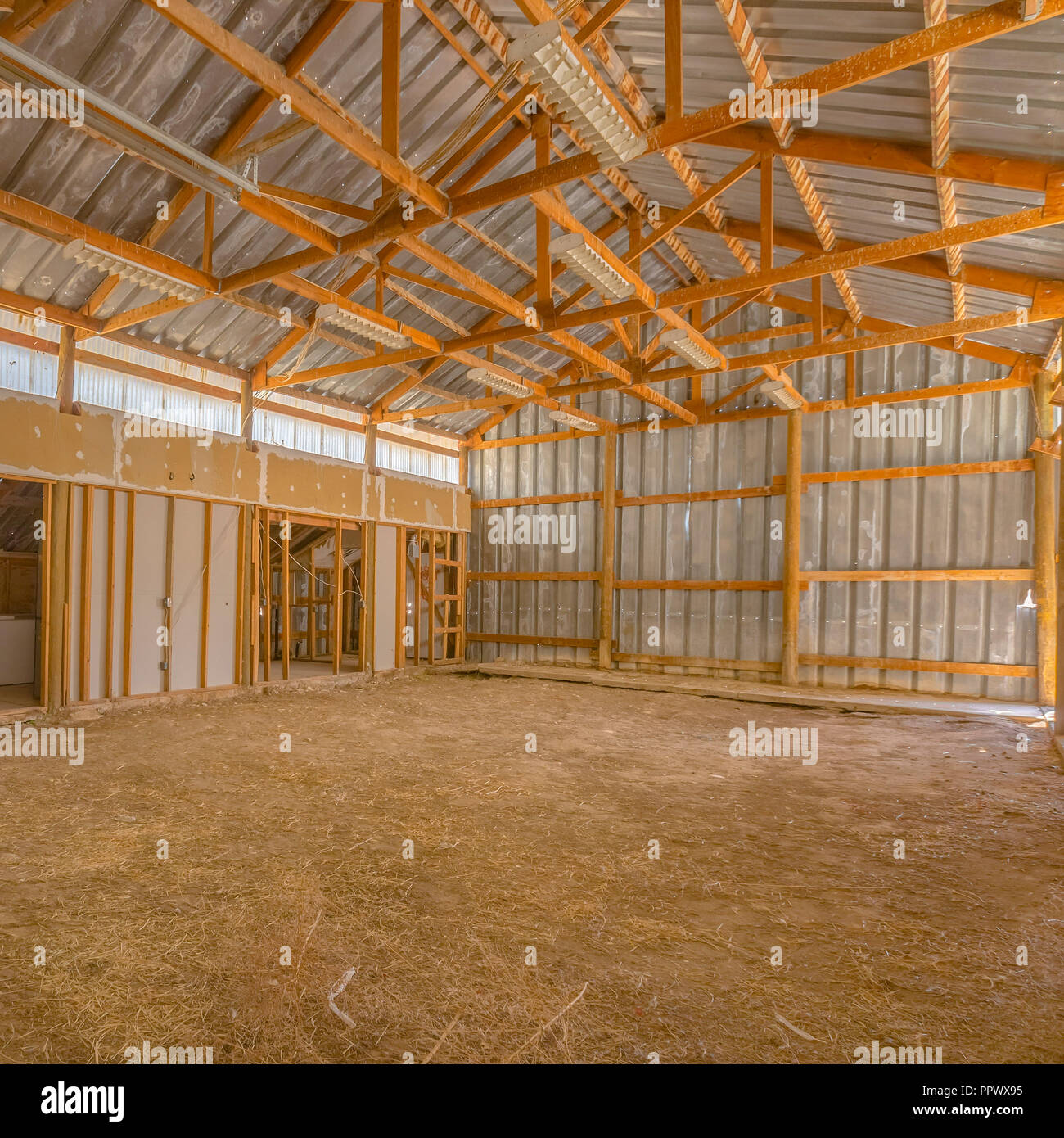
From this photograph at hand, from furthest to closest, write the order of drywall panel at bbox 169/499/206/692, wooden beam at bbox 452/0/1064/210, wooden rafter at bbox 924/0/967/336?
drywall panel at bbox 169/499/206/692 < wooden rafter at bbox 924/0/967/336 < wooden beam at bbox 452/0/1064/210

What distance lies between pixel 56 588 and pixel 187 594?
1.57 meters

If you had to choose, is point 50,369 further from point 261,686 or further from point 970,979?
point 970,979

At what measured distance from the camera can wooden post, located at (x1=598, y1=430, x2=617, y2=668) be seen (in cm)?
1240

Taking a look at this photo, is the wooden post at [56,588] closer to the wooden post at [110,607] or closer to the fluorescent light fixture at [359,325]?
the wooden post at [110,607]

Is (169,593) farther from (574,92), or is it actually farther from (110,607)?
(574,92)

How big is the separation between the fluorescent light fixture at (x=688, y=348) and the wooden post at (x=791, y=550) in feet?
8.89

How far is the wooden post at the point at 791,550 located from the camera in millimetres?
10531

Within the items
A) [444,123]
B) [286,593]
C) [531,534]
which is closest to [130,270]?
[444,123]

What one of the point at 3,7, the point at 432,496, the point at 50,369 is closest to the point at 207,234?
the point at 3,7

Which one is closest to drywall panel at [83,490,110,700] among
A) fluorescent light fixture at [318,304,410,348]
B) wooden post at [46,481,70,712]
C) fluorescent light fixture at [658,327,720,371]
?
wooden post at [46,481,70,712]

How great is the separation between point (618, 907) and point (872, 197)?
6.48 metres

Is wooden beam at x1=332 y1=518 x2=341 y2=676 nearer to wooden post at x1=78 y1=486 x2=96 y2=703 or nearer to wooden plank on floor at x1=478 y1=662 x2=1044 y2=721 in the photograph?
wooden plank on floor at x1=478 y1=662 x2=1044 y2=721

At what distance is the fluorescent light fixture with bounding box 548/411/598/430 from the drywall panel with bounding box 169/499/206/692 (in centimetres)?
555

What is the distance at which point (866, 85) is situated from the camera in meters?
4.85
